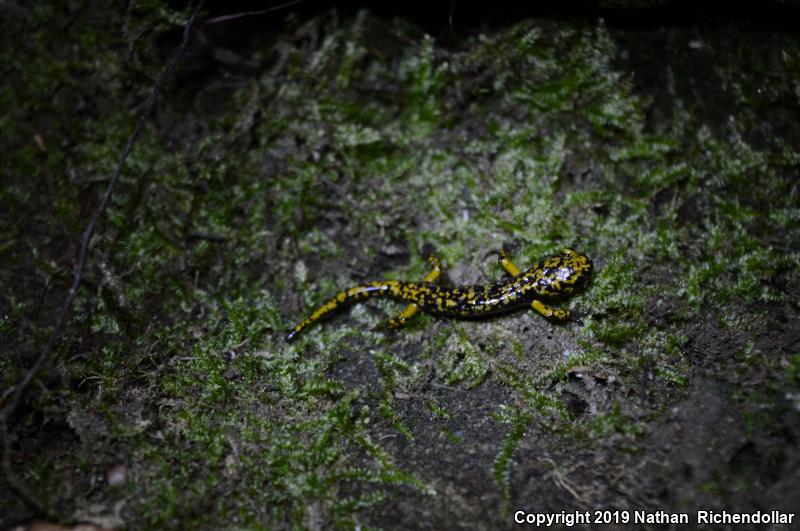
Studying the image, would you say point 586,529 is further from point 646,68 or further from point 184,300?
point 646,68

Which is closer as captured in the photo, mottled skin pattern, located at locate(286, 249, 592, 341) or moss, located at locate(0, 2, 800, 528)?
moss, located at locate(0, 2, 800, 528)

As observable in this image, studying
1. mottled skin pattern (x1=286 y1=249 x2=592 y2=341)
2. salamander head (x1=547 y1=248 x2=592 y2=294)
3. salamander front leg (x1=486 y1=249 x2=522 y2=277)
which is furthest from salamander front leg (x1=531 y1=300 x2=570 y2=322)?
salamander front leg (x1=486 y1=249 x2=522 y2=277)

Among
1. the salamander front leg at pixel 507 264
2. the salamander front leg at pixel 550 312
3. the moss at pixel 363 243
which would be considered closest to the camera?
the moss at pixel 363 243

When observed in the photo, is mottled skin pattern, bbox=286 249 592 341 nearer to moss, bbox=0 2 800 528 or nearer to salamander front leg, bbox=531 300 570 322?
salamander front leg, bbox=531 300 570 322

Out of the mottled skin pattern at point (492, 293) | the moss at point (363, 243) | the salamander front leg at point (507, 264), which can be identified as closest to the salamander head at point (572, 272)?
the mottled skin pattern at point (492, 293)

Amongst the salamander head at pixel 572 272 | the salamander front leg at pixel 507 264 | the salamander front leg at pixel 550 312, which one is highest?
the salamander head at pixel 572 272

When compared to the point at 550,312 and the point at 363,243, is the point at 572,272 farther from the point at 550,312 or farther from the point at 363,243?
the point at 363,243

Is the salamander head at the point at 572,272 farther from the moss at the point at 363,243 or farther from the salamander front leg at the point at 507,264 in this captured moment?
the salamander front leg at the point at 507,264

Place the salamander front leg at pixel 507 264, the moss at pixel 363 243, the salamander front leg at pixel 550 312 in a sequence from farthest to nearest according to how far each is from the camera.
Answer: the salamander front leg at pixel 507 264 < the salamander front leg at pixel 550 312 < the moss at pixel 363 243

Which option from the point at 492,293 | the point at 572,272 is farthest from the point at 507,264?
the point at 572,272
